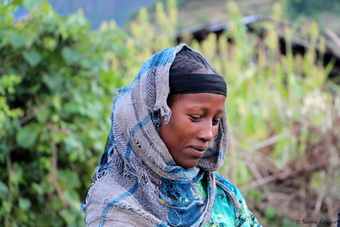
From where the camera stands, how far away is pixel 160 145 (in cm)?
147

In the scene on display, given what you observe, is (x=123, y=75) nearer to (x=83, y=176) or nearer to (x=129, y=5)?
(x=83, y=176)

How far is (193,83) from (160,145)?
0.22m

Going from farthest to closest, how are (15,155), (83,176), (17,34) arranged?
1. (83,176)
2. (15,155)
3. (17,34)

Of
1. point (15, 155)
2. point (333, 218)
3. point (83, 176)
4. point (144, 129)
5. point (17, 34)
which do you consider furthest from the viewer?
point (333, 218)

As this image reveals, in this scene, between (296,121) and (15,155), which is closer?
(15,155)

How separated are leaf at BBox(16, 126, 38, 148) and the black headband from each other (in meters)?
1.69

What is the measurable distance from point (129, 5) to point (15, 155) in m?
4.59

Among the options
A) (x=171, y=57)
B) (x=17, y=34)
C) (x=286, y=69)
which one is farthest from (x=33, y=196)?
(x=286, y=69)

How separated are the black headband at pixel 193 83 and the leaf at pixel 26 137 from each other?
66.7 inches

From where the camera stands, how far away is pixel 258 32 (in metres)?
6.96

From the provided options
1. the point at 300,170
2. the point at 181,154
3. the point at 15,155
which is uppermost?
the point at 181,154

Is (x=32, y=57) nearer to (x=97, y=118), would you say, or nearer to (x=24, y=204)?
(x=97, y=118)
